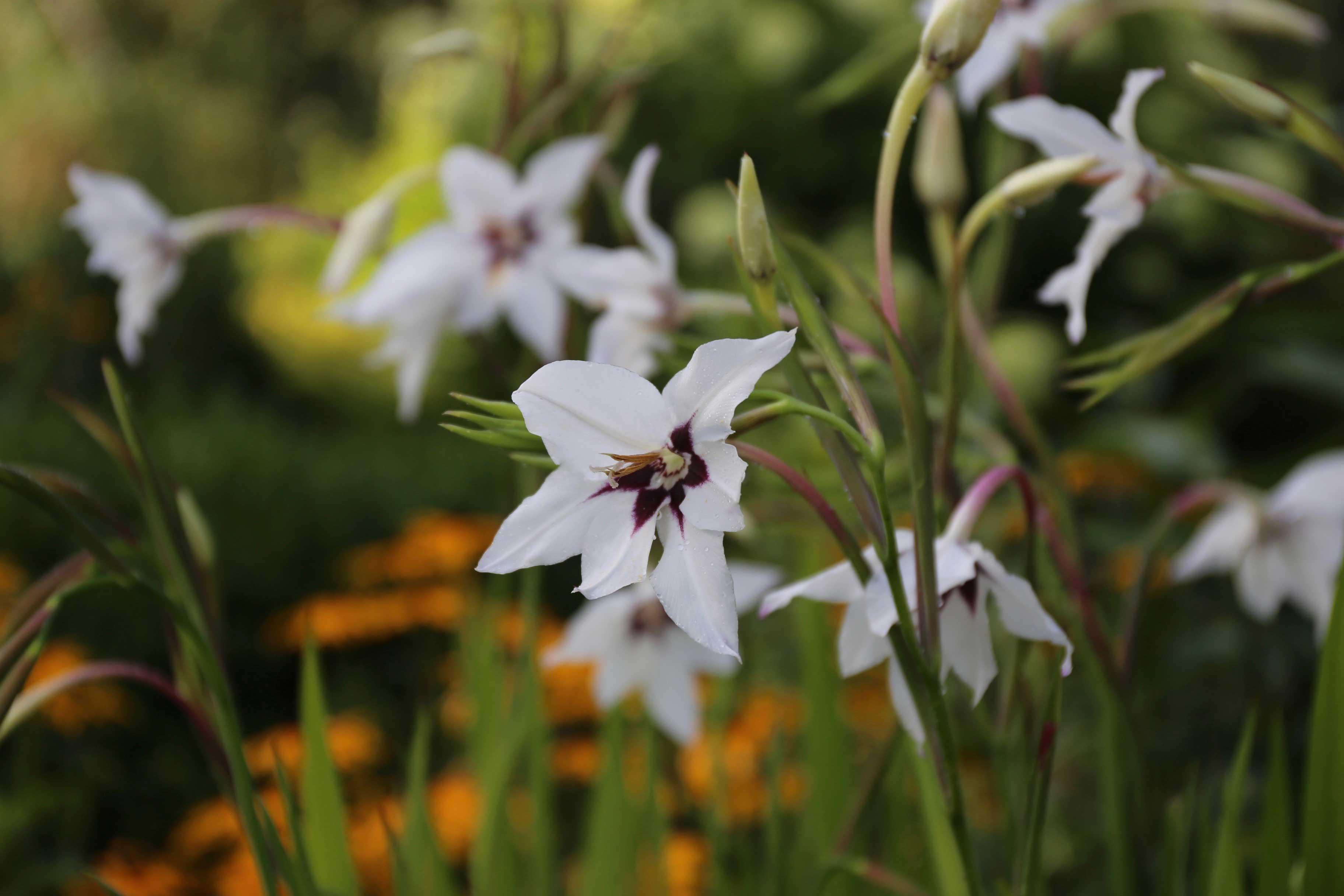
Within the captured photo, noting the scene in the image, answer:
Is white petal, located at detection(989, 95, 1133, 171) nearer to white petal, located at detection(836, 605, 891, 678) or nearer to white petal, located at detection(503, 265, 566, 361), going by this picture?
white petal, located at detection(836, 605, 891, 678)

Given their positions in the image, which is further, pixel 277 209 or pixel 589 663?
pixel 589 663

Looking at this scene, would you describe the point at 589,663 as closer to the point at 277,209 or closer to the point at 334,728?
the point at 334,728

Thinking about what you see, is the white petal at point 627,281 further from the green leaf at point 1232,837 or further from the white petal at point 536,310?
the green leaf at point 1232,837

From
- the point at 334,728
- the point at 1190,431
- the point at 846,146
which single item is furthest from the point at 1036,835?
the point at 846,146

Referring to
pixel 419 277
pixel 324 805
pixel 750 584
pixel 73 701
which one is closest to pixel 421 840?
pixel 324 805

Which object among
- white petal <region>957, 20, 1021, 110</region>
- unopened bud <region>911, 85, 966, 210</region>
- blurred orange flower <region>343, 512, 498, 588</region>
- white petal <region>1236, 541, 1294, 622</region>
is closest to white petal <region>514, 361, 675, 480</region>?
unopened bud <region>911, 85, 966, 210</region>

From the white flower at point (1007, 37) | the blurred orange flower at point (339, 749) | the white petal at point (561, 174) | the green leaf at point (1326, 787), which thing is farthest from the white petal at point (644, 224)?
the blurred orange flower at point (339, 749)
